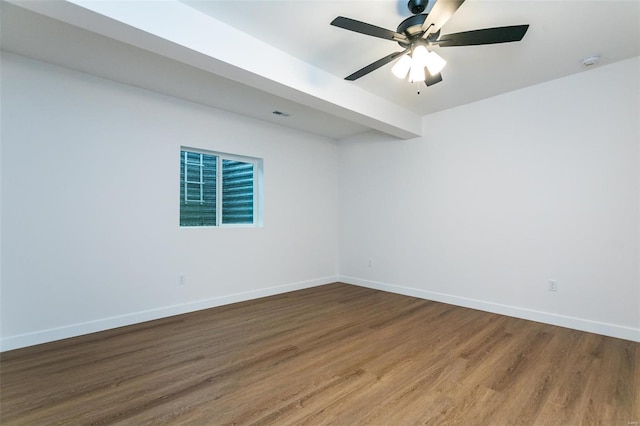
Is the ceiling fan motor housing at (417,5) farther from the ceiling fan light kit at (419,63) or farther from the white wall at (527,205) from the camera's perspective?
the white wall at (527,205)

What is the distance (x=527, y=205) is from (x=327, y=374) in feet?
9.60

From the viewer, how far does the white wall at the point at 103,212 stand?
2.78 metres

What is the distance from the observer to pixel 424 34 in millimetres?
2104

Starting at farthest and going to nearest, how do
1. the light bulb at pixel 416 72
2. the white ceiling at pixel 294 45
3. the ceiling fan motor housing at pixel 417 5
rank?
the light bulb at pixel 416 72 → the white ceiling at pixel 294 45 → the ceiling fan motor housing at pixel 417 5

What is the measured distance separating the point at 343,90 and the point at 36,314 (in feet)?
12.1

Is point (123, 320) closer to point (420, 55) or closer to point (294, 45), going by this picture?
point (294, 45)

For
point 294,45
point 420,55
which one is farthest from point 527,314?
point 294,45

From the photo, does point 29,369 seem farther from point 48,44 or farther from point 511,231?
point 511,231

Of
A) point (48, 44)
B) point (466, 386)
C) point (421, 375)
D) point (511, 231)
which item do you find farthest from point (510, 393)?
point (48, 44)

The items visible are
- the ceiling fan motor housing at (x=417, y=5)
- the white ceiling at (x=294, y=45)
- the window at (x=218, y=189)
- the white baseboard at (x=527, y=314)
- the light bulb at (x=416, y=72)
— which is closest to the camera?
the ceiling fan motor housing at (x=417, y=5)

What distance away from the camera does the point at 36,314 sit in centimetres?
283

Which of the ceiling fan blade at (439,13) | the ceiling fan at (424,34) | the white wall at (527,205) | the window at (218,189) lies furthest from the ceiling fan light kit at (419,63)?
the window at (218,189)

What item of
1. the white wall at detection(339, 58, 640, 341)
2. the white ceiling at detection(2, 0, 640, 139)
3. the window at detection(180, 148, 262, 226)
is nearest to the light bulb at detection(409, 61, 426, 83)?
the white ceiling at detection(2, 0, 640, 139)

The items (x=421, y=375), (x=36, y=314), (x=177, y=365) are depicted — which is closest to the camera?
(x=421, y=375)
